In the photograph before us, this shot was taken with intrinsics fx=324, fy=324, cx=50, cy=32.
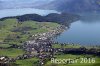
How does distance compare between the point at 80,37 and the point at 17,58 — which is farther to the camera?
the point at 80,37

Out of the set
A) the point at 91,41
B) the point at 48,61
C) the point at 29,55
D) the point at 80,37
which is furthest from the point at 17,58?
the point at 80,37

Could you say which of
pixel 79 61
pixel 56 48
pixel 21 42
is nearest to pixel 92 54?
pixel 79 61

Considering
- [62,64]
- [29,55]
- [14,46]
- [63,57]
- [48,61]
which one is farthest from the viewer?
[14,46]

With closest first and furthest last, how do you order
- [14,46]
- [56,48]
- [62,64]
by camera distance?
1. [62,64]
2. [56,48]
3. [14,46]

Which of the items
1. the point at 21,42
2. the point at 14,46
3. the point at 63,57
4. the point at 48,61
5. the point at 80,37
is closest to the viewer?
the point at 48,61

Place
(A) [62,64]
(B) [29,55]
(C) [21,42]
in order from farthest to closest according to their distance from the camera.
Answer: (C) [21,42]
(B) [29,55]
(A) [62,64]

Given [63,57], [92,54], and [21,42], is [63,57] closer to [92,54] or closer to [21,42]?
[92,54]

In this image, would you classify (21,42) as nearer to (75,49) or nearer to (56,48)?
(56,48)

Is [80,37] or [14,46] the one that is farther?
[80,37]
